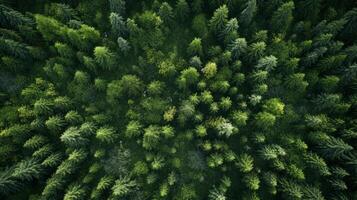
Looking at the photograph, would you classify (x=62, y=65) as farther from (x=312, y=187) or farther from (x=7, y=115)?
(x=312, y=187)

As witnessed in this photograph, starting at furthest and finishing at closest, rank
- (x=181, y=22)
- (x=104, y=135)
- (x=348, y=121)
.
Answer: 1. (x=181, y=22)
2. (x=348, y=121)
3. (x=104, y=135)

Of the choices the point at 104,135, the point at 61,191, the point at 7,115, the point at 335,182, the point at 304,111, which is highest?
the point at 304,111

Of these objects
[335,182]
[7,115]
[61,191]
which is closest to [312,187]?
[335,182]

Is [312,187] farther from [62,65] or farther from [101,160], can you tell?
[62,65]

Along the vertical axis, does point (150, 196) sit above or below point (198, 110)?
A: below

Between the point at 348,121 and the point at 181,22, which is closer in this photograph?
the point at 348,121

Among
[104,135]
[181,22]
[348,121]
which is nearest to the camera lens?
[104,135]

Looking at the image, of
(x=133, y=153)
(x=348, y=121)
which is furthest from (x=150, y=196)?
(x=348, y=121)
